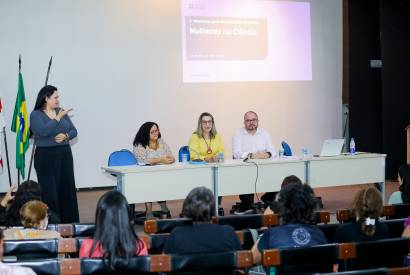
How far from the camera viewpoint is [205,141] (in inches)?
312

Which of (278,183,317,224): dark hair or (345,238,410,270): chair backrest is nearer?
(345,238,410,270): chair backrest

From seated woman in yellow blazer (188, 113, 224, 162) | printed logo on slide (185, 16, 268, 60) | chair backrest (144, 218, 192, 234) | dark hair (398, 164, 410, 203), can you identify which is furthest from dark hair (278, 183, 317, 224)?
printed logo on slide (185, 16, 268, 60)

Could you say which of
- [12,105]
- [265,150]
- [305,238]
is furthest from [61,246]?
[12,105]

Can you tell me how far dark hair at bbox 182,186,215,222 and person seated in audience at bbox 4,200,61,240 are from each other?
0.83 m

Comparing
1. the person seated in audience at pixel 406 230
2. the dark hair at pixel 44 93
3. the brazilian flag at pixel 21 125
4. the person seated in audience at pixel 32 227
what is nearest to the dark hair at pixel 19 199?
the person seated in audience at pixel 32 227

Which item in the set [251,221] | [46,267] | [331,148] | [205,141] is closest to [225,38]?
[205,141]

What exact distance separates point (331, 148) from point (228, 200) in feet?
6.33

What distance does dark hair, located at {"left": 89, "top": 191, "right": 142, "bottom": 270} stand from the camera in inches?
124

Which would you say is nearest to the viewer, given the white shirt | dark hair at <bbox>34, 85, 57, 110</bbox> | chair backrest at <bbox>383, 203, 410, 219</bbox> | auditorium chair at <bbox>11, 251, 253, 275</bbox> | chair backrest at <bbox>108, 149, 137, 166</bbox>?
auditorium chair at <bbox>11, 251, 253, 275</bbox>

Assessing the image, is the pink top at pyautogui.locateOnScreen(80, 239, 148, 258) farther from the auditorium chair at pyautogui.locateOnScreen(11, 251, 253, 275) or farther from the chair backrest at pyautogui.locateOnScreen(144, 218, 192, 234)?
the chair backrest at pyautogui.locateOnScreen(144, 218, 192, 234)

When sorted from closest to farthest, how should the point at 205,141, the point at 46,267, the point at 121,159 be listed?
the point at 46,267 → the point at 121,159 → the point at 205,141

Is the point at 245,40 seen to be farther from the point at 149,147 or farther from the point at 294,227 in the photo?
the point at 294,227

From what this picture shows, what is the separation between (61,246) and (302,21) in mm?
8021

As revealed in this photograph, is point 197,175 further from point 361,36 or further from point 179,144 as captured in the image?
point 361,36
